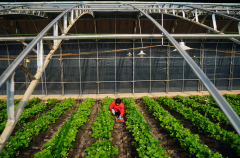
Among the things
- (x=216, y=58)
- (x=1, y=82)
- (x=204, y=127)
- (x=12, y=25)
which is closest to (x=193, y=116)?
(x=204, y=127)

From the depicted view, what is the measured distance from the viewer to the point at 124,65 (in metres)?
12.7

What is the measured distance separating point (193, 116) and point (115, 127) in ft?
12.4

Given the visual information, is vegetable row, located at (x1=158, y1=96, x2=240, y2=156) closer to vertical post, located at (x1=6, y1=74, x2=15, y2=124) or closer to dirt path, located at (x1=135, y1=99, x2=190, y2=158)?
dirt path, located at (x1=135, y1=99, x2=190, y2=158)

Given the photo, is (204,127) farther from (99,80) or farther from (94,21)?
(94,21)

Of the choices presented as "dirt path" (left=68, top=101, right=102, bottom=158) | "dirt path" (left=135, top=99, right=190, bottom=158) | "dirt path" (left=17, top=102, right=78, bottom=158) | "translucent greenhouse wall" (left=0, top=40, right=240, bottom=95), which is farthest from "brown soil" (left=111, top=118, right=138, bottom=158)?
"translucent greenhouse wall" (left=0, top=40, right=240, bottom=95)

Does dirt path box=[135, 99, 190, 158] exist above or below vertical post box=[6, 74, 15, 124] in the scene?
below

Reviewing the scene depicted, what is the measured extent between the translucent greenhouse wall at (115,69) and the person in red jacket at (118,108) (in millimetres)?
6389

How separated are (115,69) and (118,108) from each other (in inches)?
271

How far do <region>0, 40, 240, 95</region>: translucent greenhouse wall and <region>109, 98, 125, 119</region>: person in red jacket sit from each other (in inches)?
252

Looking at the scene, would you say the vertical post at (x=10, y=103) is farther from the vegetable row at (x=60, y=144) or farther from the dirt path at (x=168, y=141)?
the dirt path at (x=168, y=141)

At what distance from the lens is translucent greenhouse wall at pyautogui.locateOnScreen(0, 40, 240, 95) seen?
40.3 feet

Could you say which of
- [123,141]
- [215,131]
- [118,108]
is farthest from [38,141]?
[215,131]

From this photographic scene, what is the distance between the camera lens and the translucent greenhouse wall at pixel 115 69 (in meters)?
12.3

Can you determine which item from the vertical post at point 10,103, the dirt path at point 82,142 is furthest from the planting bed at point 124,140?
the vertical post at point 10,103
